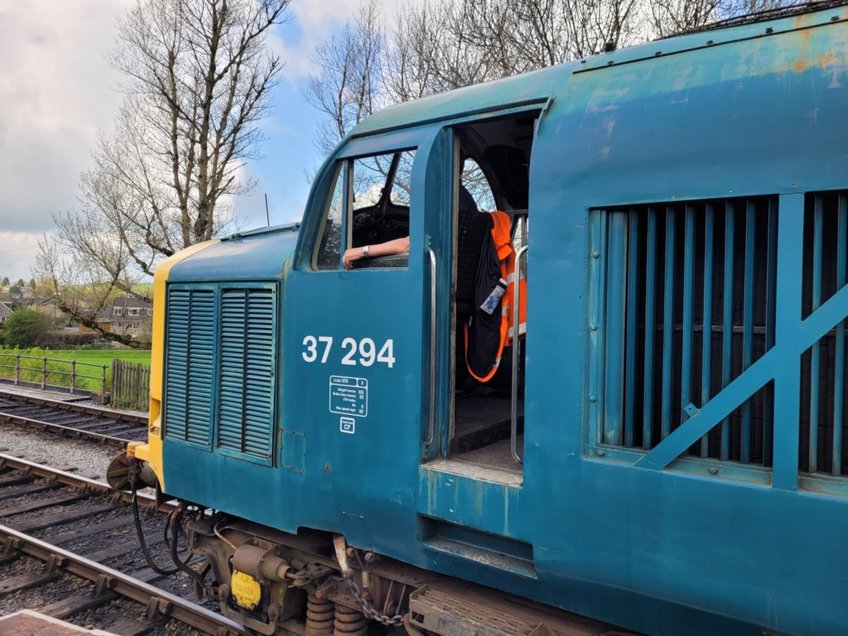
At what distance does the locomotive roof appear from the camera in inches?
89.1

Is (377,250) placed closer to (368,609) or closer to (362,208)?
(362,208)

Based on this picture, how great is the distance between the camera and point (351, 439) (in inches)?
124

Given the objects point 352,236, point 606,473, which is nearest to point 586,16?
point 352,236

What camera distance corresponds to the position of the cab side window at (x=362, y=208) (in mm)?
3408

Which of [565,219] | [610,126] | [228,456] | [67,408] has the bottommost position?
[67,408]

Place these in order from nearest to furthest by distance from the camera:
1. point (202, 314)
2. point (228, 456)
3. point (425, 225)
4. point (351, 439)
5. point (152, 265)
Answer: point (425, 225)
point (351, 439)
point (228, 456)
point (202, 314)
point (152, 265)

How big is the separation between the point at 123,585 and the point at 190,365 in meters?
2.46

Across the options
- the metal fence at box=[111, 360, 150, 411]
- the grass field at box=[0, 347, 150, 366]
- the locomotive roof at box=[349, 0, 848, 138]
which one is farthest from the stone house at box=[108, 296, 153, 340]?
the locomotive roof at box=[349, 0, 848, 138]

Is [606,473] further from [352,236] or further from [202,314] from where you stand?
[202,314]

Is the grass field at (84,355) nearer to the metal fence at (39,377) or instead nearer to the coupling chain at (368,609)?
the metal fence at (39,377)

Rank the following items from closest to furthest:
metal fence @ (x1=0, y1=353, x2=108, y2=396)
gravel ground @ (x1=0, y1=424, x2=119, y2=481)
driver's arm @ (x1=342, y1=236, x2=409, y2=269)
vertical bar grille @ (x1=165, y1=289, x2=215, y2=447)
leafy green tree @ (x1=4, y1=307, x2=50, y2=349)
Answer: driver's arm @ (x1=342, y1=236, x2=409, y2=269)
vertical bar grille @ (x1=165, y1=289, x2=215, y2=447)
gravel ground @ (x1=0, y1=424, x2=119, y2=481)
metal fence @ (x1=0, y1=353, x2=108, y2=396)
leafy green tree @ (x1=4, y1=307, x2=50, y2=349)

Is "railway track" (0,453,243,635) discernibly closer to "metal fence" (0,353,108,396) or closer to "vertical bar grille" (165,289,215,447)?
"vertical bar grille" (165,289,215,447)

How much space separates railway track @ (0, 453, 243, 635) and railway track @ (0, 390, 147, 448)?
96.9 inches

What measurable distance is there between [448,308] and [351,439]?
2.68 feet
